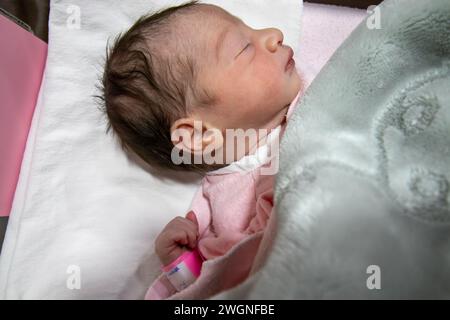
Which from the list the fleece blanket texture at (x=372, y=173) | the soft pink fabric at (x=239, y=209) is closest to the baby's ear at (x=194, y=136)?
the soft pink fabric at (x=239, y=209)

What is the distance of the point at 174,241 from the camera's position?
0.84 metres

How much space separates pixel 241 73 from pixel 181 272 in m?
0.35

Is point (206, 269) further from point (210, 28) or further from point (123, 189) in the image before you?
point (210, 28)

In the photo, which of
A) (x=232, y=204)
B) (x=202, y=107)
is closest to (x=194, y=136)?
(x=202, y=107)

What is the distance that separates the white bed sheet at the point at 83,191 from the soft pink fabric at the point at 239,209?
0.05 meters

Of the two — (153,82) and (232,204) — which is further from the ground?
(153,82)

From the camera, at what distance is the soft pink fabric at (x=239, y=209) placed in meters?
0.72

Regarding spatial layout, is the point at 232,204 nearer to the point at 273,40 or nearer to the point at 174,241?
the point at 174,241

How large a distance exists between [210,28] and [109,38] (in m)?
0.31

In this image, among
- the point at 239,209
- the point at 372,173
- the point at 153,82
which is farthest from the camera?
the point at 239,209

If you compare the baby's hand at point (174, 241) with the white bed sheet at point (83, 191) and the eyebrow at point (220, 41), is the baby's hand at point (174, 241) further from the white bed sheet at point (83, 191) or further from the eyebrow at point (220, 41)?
the eyebrow at point (220, 41)

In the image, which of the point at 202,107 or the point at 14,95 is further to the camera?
the point at 14,95
